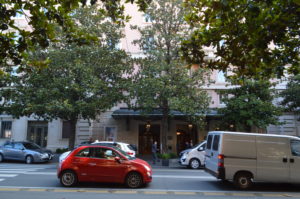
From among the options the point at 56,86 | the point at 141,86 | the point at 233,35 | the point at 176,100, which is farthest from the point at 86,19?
the point at 233,35

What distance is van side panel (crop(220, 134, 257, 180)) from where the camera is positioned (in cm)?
929

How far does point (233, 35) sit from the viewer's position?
22.8 feet

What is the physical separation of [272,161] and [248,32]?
5.51 m

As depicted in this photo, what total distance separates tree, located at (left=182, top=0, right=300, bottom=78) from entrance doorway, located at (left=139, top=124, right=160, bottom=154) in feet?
59.5

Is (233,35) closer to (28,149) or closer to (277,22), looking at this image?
(277,22)

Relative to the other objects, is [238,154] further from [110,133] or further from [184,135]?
[110,133]

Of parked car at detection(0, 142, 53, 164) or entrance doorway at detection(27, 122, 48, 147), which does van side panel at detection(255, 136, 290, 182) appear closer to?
parked car at detection(0, 142, 53, 164)

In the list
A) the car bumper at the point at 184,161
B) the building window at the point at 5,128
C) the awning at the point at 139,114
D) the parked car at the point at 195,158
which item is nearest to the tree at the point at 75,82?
the awning at the point at 139,114

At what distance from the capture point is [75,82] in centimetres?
1839

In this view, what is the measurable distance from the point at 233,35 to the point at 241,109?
12708 millimetres

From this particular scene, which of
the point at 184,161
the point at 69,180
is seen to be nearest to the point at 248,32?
the point at 69,180

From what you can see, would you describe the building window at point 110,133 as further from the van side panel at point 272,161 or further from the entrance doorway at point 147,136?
the van side panel at point 272,161

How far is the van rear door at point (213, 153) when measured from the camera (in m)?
9.57

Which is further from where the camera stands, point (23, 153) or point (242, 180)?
point (23, 153)
